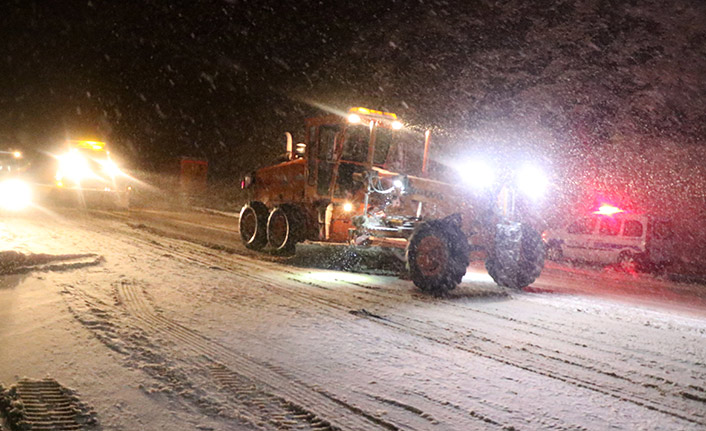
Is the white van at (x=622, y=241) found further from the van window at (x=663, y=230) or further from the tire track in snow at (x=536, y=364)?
the tire track in snow at (x=536, y=364)

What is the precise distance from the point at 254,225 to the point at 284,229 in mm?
1474

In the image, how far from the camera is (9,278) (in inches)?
292

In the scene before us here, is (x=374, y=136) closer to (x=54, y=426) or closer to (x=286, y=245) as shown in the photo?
(x=286, y=245)

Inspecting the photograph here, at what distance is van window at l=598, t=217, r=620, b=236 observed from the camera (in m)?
15.8

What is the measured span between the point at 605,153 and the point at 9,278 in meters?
21.2

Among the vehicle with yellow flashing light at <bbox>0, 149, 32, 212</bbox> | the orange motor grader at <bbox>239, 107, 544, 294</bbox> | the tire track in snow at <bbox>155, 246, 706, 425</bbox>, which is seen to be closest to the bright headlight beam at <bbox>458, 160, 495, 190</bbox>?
the orange motor grader at <bbox>239, 107, 544, 294</bbox>

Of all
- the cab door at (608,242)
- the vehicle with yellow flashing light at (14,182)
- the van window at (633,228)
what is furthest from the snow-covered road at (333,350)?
the vehicle with yellow flashing light at (14,182)

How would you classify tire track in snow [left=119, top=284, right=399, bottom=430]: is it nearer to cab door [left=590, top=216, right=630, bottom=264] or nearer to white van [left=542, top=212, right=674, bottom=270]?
white van [left=542, top=212, right=674, bottom=270]

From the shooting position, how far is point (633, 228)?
1548 centimetres

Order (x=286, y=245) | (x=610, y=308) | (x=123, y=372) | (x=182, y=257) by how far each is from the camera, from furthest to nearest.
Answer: (x=286, y=245)
(x=182, y=257)
(x=610, y=308)
(x=123, y=372)

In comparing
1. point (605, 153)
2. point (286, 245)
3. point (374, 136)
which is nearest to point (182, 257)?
point (286, 245)

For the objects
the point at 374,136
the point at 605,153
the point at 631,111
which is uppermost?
the point at 631,111

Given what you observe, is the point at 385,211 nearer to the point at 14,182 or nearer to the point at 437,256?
the point at 437,256

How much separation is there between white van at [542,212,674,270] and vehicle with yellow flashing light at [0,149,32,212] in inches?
708
